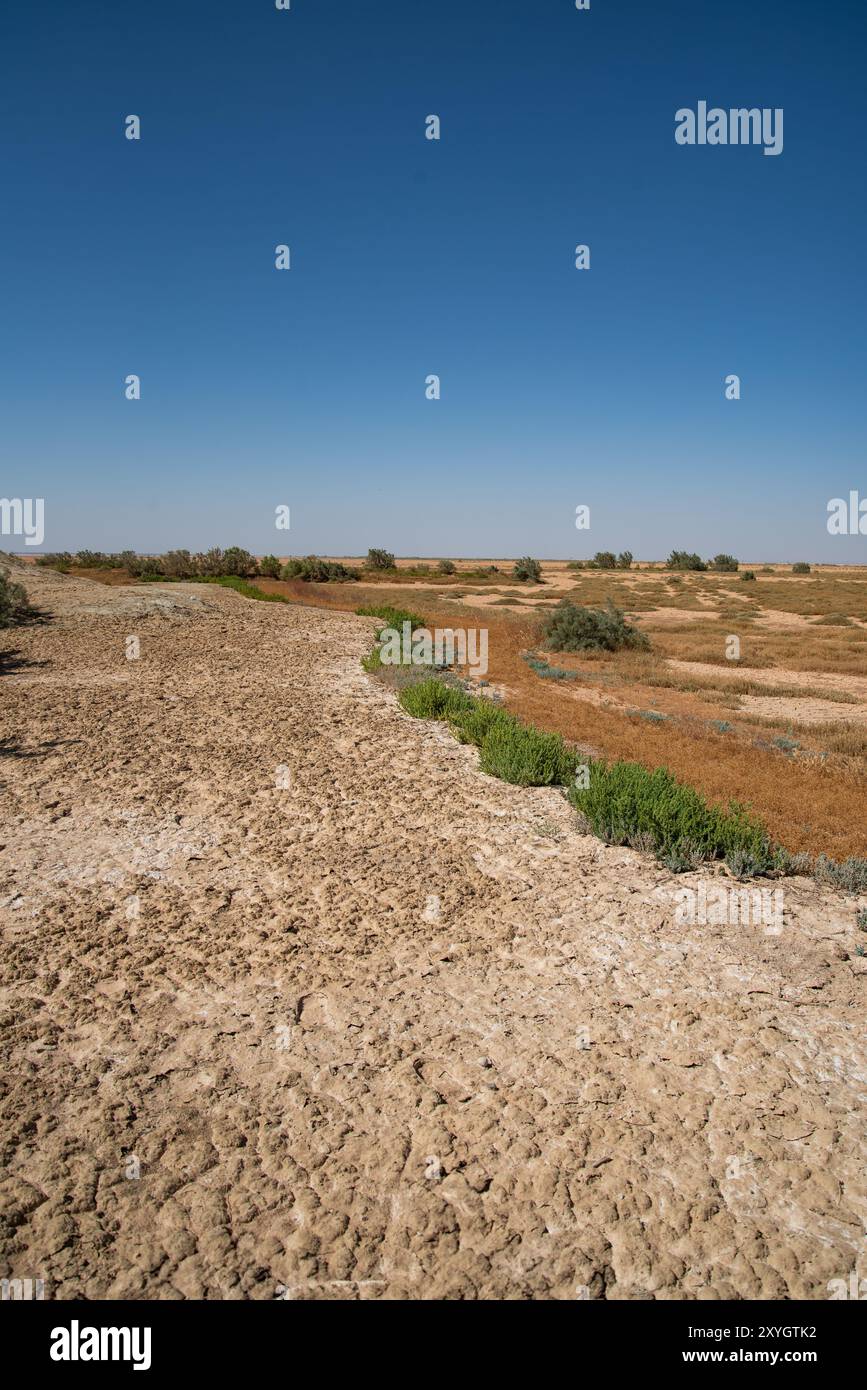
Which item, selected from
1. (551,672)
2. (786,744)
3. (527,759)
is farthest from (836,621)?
(527,759)

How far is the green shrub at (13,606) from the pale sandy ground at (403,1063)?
41.9 feet

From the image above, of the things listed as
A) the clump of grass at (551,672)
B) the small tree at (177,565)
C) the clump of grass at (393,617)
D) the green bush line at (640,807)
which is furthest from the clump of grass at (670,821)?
the small tree at (177,565)

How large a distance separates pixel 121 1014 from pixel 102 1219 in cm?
132

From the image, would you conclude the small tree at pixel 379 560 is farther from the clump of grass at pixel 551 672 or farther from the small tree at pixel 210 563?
the clump of grass at pixel 551 672

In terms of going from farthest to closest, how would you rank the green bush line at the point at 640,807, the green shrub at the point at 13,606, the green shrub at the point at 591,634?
the green shrub at the point at 591,634 → the green shrub at the point at 13,606 → the green bush line at the point at 640,807

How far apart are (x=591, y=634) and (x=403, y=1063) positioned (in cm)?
2026

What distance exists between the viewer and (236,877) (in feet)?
18.7

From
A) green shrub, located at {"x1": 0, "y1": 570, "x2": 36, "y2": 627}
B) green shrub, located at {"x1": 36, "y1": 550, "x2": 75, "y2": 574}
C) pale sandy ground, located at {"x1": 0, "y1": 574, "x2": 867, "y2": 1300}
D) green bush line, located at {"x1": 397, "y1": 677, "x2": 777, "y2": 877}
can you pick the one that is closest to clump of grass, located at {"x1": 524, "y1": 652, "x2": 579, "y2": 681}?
green bush line, located at {"x1": 397, "y1": 677, "x2": 777, "y2": 877}

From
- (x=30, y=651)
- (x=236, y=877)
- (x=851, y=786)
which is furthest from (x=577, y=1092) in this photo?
(x=30, y=651)

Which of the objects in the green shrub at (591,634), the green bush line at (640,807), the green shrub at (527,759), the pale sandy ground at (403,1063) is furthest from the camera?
the green shrub at (591,634)

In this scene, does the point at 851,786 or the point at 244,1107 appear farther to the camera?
the point at 851,786

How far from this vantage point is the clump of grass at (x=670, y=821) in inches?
240

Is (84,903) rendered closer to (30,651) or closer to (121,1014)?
(121,1014)
